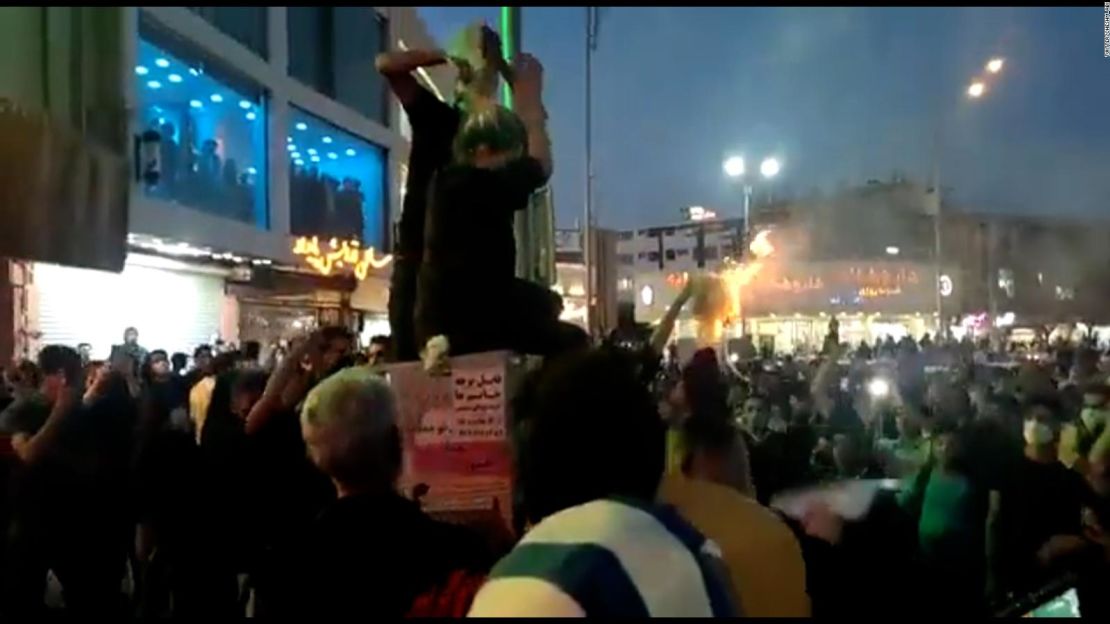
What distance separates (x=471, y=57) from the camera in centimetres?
384

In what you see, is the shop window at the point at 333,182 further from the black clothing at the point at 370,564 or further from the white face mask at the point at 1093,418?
the black clothing at the point at 370,564

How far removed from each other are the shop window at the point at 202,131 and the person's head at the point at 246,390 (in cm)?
1029

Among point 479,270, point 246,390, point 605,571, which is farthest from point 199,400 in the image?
point 605,571

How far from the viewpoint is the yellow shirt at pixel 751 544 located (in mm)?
3014

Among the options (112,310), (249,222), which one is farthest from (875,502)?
(249,222)

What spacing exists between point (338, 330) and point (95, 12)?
349 centimetres

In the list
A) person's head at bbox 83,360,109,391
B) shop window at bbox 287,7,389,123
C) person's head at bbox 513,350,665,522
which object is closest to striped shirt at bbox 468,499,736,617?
person's head at bbox 513,350,665,522

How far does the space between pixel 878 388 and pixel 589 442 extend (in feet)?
42.6

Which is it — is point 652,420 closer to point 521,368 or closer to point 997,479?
point 521,368

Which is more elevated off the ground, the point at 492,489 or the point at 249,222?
the point at 249,222

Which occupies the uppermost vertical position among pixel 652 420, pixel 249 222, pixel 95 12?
pixel 249 222

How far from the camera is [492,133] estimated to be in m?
3.76

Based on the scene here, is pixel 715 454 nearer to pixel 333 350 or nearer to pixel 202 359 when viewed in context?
pixel 333 350

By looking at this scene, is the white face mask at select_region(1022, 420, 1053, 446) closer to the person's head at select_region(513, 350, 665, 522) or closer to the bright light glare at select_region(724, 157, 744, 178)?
the person's head at select_region(513, 350, 665, 522)
